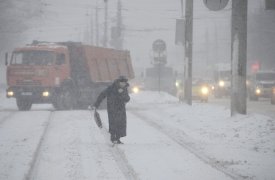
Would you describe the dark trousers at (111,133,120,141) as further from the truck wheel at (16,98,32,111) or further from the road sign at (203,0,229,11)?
the truck wheel at (16,98,32,111)

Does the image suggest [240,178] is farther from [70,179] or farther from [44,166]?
A: [44,166]

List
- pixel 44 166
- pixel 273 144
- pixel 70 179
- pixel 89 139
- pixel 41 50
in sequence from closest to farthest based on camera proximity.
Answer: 1. pixel 70 179
2. pixel 44 166
3. pixel 273 144
4. pixel 89 139
5. pixel 41 50

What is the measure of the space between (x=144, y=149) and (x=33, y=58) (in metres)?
15.0

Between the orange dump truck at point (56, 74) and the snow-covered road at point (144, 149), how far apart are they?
5.83 m

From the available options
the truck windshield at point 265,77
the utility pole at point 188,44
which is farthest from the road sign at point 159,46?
the truck windshield at point 265,77

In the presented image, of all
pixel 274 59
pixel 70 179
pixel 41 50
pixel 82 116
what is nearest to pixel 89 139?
pixel 70 179

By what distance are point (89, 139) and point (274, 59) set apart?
5759cm

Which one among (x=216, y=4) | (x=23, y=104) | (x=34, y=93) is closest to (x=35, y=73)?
(x=34, y=93)

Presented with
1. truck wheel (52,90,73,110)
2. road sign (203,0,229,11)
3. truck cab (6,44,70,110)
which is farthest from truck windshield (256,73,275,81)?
road sign (203,0,229,11)

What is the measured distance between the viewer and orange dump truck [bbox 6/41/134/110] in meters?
27.0

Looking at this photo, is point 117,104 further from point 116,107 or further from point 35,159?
point 35,159

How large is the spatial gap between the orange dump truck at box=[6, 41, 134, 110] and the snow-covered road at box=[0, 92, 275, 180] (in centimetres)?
583

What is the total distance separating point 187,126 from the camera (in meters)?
19.4

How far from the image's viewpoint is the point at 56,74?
2727 centimetres
